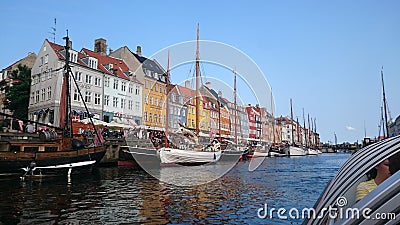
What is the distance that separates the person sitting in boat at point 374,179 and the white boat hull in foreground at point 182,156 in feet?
106

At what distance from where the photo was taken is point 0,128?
37188 millimetres

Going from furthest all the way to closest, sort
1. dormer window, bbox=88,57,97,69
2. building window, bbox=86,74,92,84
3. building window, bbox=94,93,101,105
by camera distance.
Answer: dormer window, bbox=88,57,97,69
building window, bbox=94,93,101,105
building window, bbox=86,74,92,84

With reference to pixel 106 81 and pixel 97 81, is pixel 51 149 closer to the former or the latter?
pixel 97 81

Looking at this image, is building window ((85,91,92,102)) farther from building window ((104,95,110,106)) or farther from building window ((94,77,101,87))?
building window ((104,95,110,106))

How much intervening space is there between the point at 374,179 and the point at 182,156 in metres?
33.1

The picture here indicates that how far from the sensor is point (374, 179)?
285 cm

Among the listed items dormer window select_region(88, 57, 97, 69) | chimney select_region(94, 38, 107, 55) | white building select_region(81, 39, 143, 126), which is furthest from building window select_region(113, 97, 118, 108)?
chimney select_region(94, 38, 107, 55)

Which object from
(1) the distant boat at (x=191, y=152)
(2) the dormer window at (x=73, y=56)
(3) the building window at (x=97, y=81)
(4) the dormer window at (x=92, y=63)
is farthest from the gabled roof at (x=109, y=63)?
(1) the distant boat at (x=191, y=152)

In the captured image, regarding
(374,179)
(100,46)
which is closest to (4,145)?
(374,179)

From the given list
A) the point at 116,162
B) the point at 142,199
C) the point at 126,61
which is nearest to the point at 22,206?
the point at 142,199

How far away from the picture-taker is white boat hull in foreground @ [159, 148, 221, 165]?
3472 centimetres

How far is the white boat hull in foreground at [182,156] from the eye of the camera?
114 ft

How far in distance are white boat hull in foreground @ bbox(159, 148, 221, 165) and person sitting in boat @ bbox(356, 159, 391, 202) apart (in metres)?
32.2

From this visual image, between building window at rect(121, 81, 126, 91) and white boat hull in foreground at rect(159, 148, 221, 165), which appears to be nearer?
white boat hull in foreground at rect(159, 148, 221, 165)
